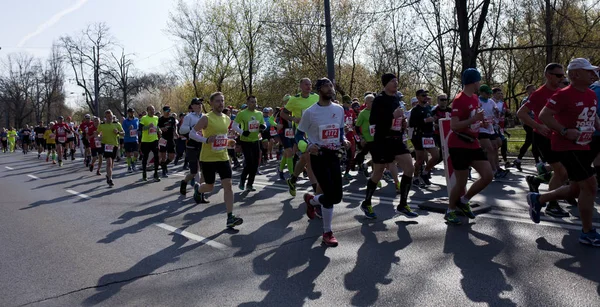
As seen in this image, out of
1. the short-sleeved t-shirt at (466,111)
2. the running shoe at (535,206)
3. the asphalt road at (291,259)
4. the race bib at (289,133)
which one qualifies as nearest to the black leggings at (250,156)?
the race bib at (289,133)

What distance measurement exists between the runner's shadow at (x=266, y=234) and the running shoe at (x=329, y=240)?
2.22ft

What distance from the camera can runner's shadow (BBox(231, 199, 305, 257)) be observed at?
585cm

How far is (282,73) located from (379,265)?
28.4m

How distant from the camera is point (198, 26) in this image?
40.4 m

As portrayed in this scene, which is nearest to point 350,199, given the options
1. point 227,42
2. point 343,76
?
point 343,76

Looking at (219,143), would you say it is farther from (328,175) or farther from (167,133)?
(167,133)

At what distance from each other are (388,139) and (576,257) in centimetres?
277

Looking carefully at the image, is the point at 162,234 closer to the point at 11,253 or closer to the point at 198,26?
the point at 11,253

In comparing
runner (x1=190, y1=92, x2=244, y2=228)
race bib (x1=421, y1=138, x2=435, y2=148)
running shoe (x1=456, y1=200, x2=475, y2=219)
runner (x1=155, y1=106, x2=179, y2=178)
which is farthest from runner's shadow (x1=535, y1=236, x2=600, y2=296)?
runner (x1=155, y1=106, x2=179, y2=178)

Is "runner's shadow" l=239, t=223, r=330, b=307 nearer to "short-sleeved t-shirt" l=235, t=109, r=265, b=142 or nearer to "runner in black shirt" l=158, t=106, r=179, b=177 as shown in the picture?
"short-sleeved t-shirt" l=235, t=109, r=265, b=142

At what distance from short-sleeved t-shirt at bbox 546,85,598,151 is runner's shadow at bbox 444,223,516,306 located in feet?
3.92

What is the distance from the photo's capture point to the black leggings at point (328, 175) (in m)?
5.71

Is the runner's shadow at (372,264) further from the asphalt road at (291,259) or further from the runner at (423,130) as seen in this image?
the runner at (423,130)

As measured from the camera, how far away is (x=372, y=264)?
16.1 ft
